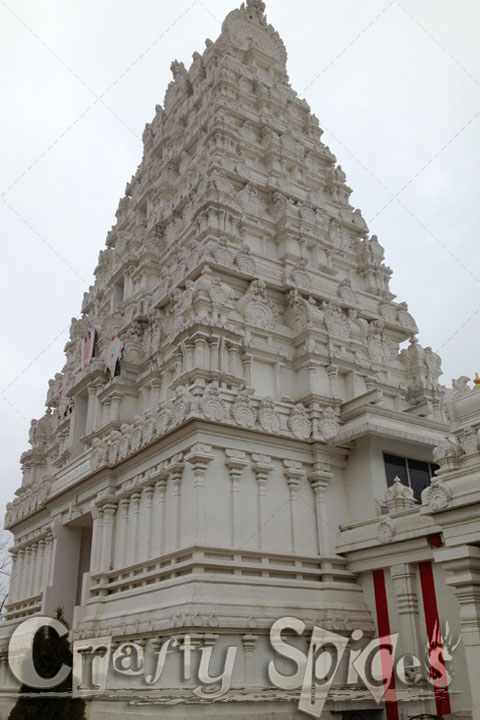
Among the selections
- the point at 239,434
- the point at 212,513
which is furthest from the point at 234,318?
the point at 212,513

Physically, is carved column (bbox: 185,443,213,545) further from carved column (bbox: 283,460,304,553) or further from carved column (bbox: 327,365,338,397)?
carved column (bbox: 327,365,338,397)

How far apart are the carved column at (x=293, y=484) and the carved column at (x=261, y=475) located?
680 millimetres

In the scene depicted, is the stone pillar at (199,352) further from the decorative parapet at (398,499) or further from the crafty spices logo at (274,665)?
the crafty spices logo at (274,665)

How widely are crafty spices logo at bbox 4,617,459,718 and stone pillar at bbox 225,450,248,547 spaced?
8.20ft

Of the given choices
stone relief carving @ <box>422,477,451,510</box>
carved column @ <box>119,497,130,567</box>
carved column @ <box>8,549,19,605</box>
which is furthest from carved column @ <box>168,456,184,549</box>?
carved column @ <box>8,549,19,605</box>

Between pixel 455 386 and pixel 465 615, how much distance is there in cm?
478

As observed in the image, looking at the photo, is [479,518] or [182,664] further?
[182,664]

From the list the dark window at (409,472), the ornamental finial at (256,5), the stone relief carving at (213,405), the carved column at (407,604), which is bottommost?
the carved column at (407,604)

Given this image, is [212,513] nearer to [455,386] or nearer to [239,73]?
[455,386]

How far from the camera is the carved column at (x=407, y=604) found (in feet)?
52.4

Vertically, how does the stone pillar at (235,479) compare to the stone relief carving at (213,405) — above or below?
below

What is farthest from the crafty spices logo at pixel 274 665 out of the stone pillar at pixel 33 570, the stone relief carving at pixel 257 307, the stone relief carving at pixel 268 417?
the stone relief carving at pixel 257 307

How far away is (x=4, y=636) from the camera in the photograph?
23.6m

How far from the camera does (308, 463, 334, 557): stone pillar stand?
61.1ft
